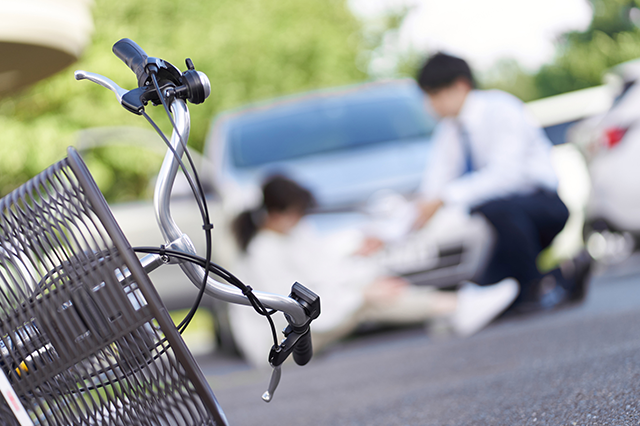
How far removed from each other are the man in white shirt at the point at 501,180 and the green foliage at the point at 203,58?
20.5ft

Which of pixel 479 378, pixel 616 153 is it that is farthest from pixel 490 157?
pixel 479 378

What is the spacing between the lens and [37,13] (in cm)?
220

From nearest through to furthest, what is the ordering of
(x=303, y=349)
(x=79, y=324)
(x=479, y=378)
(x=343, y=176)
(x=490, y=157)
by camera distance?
(x=79, y=324) < (x=303, y=349) < (x=479, y=378) < (x=490, y=157) < (x=343, y=176)

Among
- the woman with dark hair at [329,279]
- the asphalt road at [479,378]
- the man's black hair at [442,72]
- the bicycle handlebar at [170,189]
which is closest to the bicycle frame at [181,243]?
the bicycle handlebar at [170,189]

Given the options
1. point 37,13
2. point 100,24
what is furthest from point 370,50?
point 37,13

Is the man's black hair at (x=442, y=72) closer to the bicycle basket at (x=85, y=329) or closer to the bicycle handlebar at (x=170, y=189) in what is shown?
the bicycle handlebar at (x=170, y=189)

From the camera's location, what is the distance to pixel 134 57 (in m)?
1.24

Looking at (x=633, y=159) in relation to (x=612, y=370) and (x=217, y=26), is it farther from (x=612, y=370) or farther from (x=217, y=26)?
(x=217, y=26)

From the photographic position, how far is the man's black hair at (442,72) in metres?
3.95

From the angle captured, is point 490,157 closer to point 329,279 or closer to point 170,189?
point 329,279

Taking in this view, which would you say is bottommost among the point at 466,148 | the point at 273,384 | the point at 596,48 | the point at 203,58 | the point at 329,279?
the point at 596,48

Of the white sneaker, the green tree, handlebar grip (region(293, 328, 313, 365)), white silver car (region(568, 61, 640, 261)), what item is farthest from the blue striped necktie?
the green tree

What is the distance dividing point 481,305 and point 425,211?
64 cm

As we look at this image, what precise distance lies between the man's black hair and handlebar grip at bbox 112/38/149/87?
118 inches
